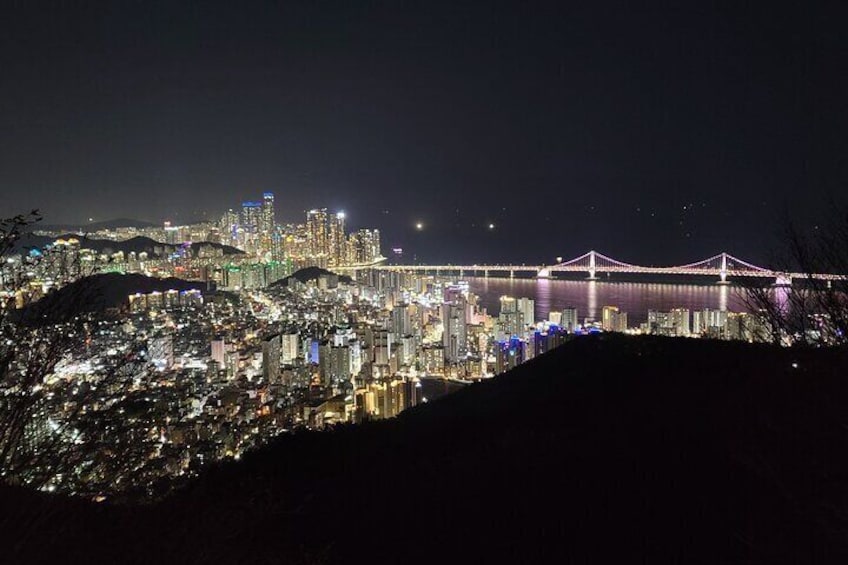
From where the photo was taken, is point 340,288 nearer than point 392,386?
No

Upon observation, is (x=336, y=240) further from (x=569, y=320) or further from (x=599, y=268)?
(x=569, y=320)

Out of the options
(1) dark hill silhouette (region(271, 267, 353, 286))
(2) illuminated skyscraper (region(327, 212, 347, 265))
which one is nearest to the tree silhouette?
(1) dark hill silhouette (region(271, 267, 353, 286))

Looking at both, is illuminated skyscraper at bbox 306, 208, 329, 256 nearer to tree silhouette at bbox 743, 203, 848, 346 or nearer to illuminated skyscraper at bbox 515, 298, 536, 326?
illuminated skyscraper at bbox 515, 298, 536, 326

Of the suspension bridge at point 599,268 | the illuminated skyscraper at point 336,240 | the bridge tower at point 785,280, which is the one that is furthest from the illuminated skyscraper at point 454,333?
the illuminated skyscraper at point 336,240

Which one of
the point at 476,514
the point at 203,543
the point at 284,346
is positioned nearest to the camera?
the point at 203,543

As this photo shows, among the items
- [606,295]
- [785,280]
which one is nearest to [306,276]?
[606,295]

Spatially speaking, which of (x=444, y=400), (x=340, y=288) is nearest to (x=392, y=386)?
(x=444, y=400)

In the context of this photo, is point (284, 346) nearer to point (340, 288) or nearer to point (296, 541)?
point (296, 541)
